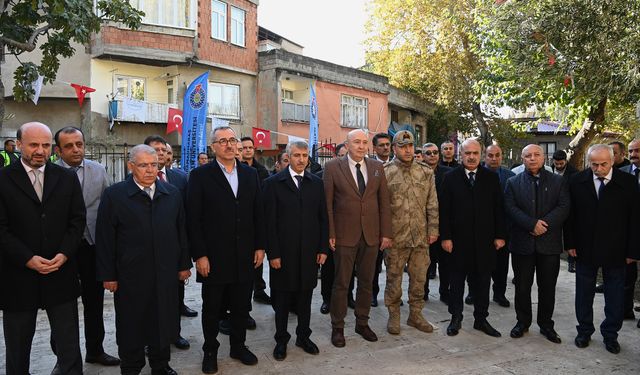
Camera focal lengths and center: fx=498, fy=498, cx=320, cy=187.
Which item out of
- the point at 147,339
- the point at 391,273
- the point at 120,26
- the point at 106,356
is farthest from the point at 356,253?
the point at 120,26

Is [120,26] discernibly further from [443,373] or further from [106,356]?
[443,373]

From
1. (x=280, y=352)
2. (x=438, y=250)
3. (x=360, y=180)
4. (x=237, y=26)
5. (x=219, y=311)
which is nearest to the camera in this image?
(x=219, y=311)

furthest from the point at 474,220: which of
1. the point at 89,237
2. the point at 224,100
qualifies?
the point at 224,100

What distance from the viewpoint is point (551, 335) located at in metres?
5.15

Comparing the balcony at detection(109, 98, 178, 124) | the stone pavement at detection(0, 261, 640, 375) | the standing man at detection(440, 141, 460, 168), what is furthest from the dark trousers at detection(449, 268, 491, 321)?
the balcony at detection(109, 98, 178, 124)

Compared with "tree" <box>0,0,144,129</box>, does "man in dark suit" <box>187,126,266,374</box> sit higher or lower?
lower

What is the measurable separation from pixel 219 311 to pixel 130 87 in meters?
15.8

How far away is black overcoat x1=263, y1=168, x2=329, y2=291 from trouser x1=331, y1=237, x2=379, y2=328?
1.17ft

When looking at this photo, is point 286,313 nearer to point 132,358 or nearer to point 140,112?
point 132,358

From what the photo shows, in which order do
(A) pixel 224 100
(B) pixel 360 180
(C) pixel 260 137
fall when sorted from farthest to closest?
(A) pixel 224 100, (C) pixel 260 137, (B) pixel 360 180

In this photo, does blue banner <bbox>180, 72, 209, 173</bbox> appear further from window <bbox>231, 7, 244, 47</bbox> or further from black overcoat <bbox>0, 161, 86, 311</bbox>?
black overcoat <bbox>0, 161, 86, 311</bbox>

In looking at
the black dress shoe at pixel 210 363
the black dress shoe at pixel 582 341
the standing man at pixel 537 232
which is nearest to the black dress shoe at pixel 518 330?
the standing man at pixel 537 232

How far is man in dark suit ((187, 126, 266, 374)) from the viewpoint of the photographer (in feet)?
14.2

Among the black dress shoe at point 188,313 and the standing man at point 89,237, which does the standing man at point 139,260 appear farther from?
the black dress shoe at point 188,313
